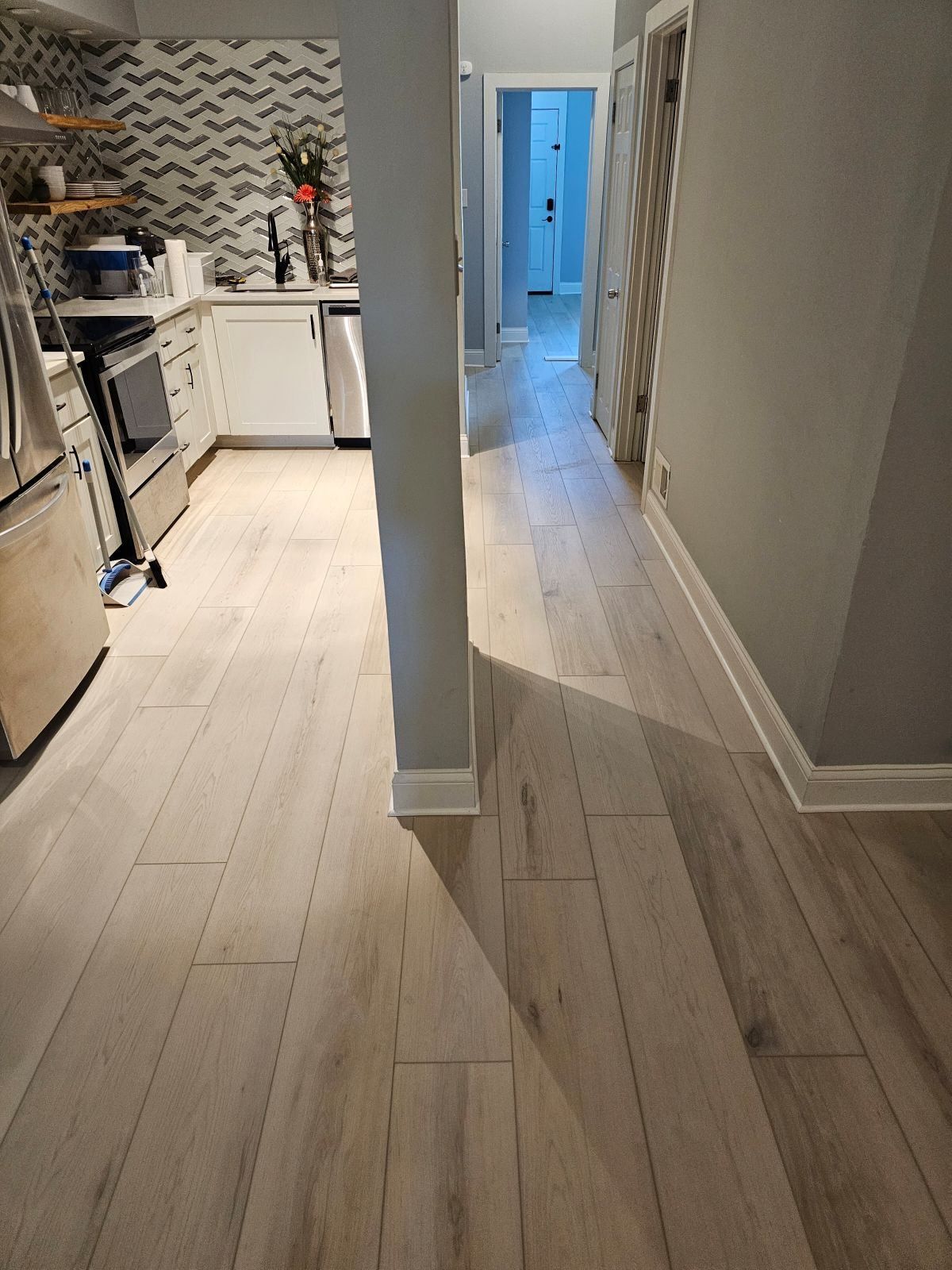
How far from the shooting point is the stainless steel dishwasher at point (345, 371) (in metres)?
4.75

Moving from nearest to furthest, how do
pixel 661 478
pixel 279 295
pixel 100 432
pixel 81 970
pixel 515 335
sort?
pixel 81 970 < pixel 100 432 < pixel 661 478 < pixel 279 295 < pixel 515 335

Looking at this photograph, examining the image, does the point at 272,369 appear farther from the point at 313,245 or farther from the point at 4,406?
the point at 4,406

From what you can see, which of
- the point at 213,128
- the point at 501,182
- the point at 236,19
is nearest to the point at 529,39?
the point at 501,182

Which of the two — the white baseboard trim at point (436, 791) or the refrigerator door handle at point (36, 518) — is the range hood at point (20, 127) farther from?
the white baseboard trim at point (436, 791)

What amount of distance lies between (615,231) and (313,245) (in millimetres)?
1780

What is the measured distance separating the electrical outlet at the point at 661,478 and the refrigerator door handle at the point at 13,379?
253 centimetres

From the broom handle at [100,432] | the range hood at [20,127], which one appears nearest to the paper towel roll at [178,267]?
the broom handle at [100,432]

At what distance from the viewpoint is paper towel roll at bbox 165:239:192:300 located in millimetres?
4547

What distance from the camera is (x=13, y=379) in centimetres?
231

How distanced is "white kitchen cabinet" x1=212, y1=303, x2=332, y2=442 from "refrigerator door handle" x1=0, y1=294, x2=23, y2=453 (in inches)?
103

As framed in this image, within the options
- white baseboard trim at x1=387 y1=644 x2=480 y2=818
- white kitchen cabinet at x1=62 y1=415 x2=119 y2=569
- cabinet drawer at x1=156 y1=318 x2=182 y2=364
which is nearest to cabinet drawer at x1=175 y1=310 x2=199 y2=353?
cabinet drawer at x1=156 y1=318 x2=182 y2=364

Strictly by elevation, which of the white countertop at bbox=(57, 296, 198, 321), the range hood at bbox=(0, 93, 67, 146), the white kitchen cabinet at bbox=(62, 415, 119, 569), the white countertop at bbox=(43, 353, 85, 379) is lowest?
the white kitchen cabinet at bbox=(62, 415, 119, 569)

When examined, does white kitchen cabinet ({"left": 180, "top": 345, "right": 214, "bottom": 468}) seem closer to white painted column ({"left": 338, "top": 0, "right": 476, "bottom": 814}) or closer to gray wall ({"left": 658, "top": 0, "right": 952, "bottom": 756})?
gray wall ({"left": 658, "top": 0, "right": 952, "bottom": 756})

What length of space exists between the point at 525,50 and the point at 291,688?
5.19 metres
